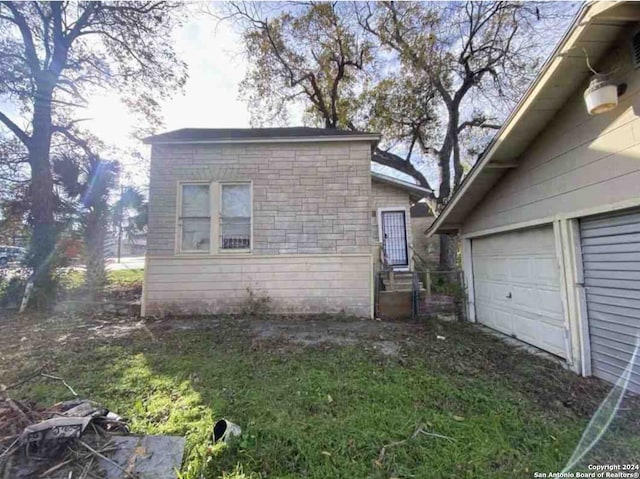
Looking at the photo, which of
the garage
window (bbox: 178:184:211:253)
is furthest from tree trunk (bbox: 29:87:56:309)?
the garage

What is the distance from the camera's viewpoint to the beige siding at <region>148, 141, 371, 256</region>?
6910 mm

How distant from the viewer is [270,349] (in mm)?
4695

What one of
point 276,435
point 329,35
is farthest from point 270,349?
point 329,35

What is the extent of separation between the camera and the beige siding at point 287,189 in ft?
22.7

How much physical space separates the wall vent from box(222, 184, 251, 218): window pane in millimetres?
6338

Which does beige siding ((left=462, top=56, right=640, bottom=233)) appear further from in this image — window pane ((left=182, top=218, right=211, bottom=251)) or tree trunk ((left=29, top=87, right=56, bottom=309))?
tree trunk ((left=29, top=87, right=56, bottom=309))

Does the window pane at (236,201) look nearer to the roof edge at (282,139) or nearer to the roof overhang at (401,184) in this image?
the roof edge at (282,139)

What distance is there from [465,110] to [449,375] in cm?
1325

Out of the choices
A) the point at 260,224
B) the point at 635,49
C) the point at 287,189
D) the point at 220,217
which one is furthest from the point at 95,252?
the point at 635,49

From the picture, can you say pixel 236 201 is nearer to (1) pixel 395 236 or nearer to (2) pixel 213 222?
(2) pixel 213 222

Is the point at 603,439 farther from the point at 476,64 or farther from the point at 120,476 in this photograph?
the point at 476,64

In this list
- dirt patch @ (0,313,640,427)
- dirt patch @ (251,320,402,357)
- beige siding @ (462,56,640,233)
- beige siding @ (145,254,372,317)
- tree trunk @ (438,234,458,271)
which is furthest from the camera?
tree trunk @ (438,234,458,271)

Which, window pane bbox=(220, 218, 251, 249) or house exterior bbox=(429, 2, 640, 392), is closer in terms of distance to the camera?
house exterior bbox=(429, 2, 640, 392)

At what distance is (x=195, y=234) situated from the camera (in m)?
7.03
